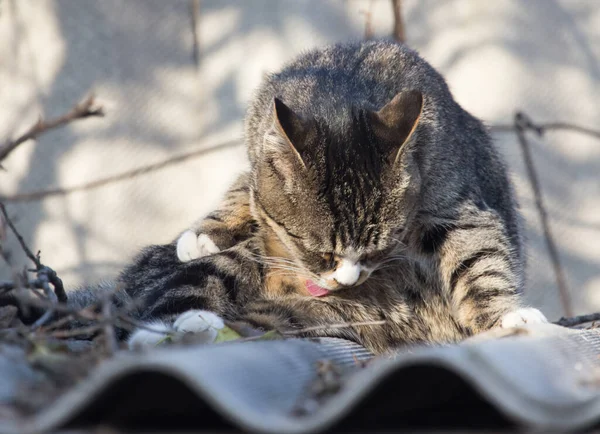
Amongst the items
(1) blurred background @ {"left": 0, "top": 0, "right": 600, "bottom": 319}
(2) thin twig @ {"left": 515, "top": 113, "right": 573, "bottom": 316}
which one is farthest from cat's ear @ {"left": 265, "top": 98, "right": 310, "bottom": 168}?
(1) blurred background @ {"left": 0, "top": 0, "right": 600, "bottom": 319}

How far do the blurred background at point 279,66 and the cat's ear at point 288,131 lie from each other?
2405 millimetres

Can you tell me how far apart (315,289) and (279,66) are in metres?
2.48

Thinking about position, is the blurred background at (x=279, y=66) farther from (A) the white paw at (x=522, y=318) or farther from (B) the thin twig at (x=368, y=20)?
(A) the white paw at (x=522, y=318)

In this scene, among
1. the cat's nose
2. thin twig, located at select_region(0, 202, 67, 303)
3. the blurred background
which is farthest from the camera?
the blurred background

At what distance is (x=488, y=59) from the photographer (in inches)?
202

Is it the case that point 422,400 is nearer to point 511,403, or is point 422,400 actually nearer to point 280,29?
point 511,403

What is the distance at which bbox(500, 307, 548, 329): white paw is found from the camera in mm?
2445

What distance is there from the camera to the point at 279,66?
4828 millimetres

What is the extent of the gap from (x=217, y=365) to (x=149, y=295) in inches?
50.1

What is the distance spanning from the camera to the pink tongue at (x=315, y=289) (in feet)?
8.64

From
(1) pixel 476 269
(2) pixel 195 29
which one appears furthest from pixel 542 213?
(2) pixel 195 29

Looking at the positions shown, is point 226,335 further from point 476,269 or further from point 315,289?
point 476,269

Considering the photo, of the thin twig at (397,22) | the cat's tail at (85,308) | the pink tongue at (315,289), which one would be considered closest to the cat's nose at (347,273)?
the pink tongue at (315,289)

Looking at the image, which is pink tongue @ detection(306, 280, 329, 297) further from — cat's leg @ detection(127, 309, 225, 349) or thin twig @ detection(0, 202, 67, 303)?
thin twig @ detection(0, 202, 67, 303)
